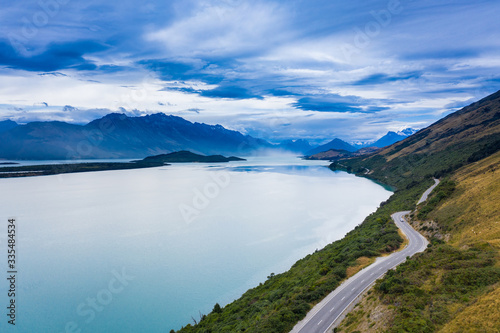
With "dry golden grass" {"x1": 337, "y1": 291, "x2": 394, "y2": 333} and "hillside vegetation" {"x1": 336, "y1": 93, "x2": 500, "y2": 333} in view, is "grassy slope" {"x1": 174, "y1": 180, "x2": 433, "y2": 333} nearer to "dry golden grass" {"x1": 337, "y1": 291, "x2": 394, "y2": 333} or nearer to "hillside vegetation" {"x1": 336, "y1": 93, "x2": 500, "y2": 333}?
"dry golden grass" {"x1": 337, "y1": 291, "x2": 394, "y2": 333}

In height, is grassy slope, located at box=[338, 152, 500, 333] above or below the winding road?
below

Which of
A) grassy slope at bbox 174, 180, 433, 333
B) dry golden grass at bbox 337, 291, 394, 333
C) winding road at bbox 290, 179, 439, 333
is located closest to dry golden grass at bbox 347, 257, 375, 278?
grassy slope at bbox 174, 180, 433, 333

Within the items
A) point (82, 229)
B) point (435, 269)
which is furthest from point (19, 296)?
point (435, 269)

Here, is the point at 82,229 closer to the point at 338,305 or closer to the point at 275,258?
the point at 275,258

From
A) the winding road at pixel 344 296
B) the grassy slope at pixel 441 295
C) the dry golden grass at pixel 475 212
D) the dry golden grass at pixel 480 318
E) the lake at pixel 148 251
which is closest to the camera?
the dry golden grass at pixel 480 318

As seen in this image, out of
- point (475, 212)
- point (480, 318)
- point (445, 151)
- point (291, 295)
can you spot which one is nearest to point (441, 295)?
point (480, 318)

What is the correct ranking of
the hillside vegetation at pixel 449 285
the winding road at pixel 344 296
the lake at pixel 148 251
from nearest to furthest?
the hillside vegetation at pixel 449 285, the winding road at pixel 344 296, the lake at pixel 148 251

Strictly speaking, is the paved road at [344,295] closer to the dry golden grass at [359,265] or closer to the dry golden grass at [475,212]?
the dry golden grass at [359,265]

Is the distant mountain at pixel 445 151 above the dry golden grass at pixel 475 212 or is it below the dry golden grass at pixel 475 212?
above

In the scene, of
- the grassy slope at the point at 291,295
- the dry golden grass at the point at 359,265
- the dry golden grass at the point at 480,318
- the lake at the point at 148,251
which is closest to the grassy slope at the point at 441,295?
the dry golden grass at the point at 480,318
